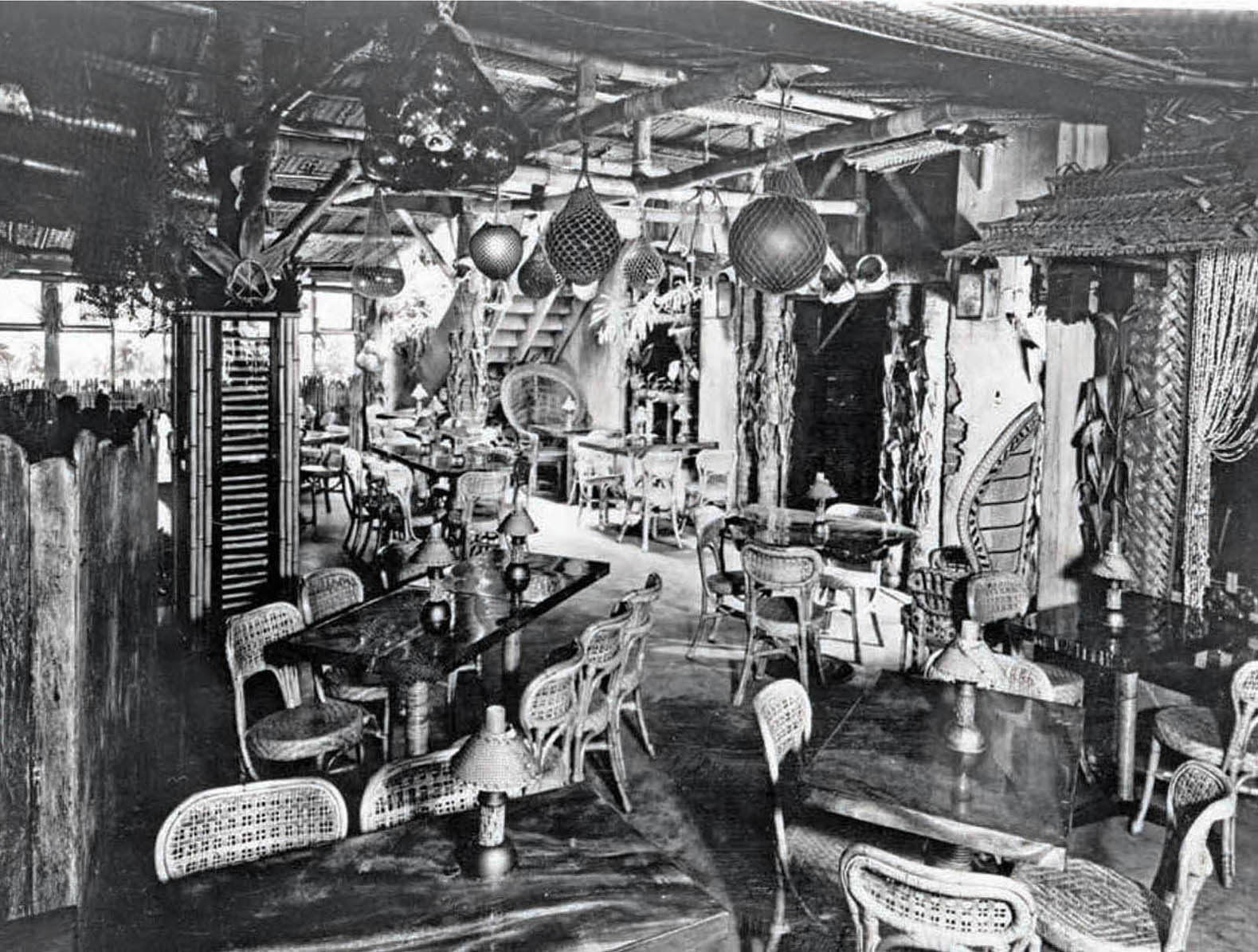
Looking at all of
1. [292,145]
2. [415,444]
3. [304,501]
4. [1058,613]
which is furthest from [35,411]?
[304,501]

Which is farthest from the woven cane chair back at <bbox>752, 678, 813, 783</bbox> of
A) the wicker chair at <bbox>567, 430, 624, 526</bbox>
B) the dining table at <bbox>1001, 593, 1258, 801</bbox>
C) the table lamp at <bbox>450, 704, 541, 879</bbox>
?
the wicker chair at <bbox>567, 430, 624, 526</bbox>

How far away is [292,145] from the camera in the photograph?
6.82 m

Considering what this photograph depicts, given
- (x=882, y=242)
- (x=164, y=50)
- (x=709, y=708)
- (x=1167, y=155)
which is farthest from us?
(x=882, y=242)

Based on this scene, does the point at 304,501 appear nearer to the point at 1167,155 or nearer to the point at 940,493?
the point at 940,493

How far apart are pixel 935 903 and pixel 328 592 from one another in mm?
3603

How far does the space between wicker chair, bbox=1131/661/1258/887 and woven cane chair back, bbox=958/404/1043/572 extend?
10.3ft

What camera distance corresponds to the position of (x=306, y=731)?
429 centimetres

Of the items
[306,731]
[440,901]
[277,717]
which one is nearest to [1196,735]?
[440,901]

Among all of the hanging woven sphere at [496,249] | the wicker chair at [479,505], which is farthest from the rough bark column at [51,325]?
the hanging woven sphere at [496,249]

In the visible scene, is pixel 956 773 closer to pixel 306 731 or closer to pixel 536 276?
pixel 306 731

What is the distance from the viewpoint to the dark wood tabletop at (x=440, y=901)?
233cm

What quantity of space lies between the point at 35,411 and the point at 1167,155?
17.5 feet

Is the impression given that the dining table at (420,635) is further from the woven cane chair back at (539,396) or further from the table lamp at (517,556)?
the woven cane chair back at (539,396)

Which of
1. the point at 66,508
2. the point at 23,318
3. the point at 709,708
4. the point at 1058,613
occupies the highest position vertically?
the point at 23,318
